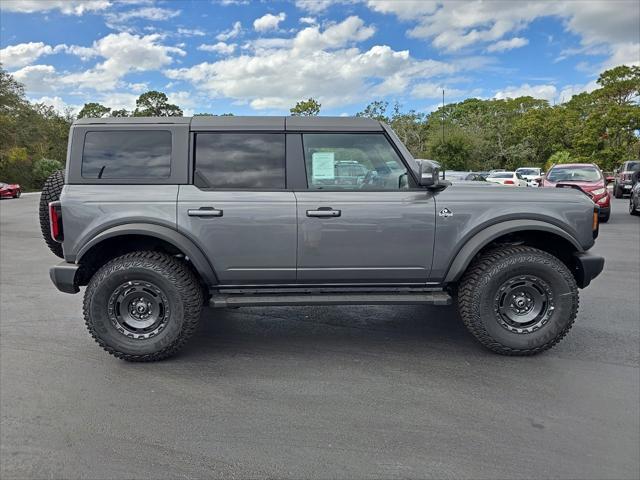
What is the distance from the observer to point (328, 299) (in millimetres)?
3861

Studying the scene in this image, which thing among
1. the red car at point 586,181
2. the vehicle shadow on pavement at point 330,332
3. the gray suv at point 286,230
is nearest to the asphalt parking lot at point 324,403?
the vehicle shadow on pavement at point 330,332

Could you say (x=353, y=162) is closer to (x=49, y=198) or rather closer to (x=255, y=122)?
(x=255, y=122)

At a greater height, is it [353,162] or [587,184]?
[587,184]

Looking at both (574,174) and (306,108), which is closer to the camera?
(574,174)

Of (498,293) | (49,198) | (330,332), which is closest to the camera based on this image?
(498,293)

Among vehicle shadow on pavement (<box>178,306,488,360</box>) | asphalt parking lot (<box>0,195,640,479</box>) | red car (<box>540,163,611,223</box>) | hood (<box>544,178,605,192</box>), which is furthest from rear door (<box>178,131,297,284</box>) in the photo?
hood (<box>544,178,605,192</box>)

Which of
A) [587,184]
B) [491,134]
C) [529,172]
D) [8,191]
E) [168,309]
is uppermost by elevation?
[491,134]

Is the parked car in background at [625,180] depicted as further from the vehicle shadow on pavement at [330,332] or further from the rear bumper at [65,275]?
the rear bumper at [65,275]

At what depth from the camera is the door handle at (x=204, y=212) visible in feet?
12.2

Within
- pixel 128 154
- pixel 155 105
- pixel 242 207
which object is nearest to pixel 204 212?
pixel 242 207

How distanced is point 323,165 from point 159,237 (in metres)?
1.49

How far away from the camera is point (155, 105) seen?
7100 cm

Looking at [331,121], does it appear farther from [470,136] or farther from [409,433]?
[470,136]

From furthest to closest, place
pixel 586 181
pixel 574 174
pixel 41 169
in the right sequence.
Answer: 1. pixel 41 169
2. pixel 574 174
3. pixel 586 181
